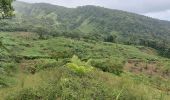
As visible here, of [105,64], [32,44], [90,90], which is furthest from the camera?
[32,44]

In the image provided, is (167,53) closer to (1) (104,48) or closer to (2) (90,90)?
(1) (104,48)

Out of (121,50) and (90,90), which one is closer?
(90,90)

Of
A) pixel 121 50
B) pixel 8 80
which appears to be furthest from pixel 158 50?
pixel 8 80

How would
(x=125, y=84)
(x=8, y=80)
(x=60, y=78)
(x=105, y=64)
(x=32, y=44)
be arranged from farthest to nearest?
1. (x=32, y=44)
2. (x=105, y=64)
3. (x=8, y=80)
4. (x=125, y=84)
5. (x=60, y=78)

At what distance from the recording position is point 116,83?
1672 cm

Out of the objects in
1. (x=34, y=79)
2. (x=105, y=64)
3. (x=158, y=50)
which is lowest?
(x=158, y=50)

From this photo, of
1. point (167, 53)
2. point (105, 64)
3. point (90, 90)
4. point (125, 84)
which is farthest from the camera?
point (167, 53)

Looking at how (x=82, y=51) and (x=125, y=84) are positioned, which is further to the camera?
(x=82, y=51)

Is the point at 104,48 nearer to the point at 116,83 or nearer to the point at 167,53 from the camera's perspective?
the point at 167,53

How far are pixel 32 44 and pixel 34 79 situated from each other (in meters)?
122

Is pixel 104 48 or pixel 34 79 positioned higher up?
pixel 34 79

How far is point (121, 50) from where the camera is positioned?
15300 centimetres

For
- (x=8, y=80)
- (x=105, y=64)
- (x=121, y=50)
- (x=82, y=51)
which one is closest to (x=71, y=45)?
(x=82, y=51)

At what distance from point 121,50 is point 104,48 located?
7.57m
